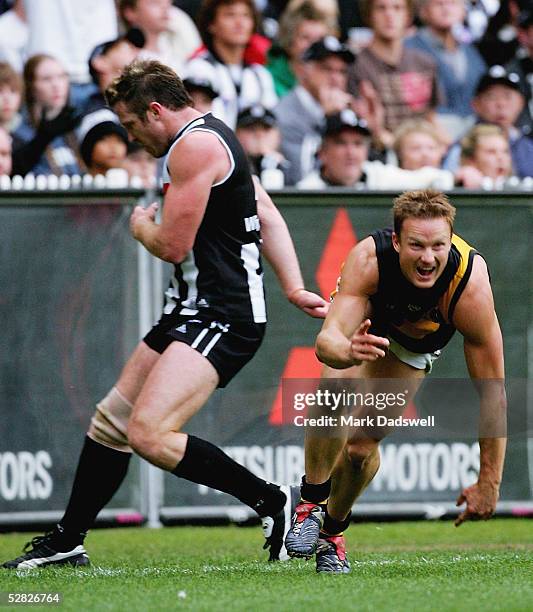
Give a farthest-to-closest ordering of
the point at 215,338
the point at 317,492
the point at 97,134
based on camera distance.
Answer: the point at 97,134 → the point at 317,492 → the point at 215,338

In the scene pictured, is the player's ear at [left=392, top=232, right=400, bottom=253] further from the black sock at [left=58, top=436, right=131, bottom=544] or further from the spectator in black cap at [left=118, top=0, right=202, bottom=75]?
the spectator in black cap at [left=118, top=0, right=202, bottom=75]

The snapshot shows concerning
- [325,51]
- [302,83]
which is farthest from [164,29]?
[325,51]

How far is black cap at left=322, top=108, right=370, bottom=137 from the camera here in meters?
9.05

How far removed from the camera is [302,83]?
1031 centimetres

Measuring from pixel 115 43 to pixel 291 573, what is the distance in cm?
505

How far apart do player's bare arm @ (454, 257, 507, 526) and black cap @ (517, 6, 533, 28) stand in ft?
21.5

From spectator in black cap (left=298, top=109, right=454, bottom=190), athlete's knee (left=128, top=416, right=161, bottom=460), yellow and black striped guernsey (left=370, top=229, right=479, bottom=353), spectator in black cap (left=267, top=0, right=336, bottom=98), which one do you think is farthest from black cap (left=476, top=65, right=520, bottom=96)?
athlete's knee (left=128, top=416, right=161, bottom=460)

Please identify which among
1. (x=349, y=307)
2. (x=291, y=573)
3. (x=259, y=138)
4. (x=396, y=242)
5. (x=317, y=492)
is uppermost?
(x=259, y=138)

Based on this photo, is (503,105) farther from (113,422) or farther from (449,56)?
(113,422)

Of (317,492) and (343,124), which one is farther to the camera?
(343,124)

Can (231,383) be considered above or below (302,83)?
below

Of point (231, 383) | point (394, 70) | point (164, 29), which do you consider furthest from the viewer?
point (394, 70)

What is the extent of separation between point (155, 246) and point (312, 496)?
1.35 meters

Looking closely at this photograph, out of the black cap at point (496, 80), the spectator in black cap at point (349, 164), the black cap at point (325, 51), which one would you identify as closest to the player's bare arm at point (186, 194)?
the spectator in black cap at point (349, 164)
